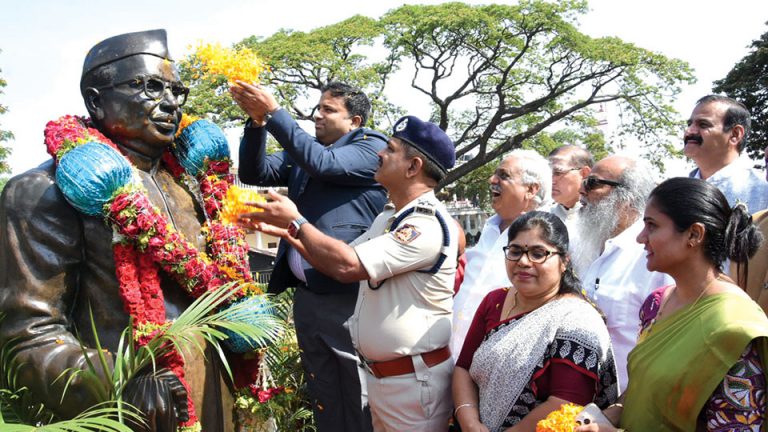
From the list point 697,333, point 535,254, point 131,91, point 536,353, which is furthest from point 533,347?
point 131,91

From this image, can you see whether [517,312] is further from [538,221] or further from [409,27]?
[409,27]

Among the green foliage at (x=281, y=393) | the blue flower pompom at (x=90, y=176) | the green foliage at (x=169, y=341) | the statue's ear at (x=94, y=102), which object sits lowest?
the green foliage at (x=281, y=393)

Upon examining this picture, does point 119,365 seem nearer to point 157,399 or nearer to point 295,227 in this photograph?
point 157,399

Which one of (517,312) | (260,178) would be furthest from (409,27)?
(517,312)

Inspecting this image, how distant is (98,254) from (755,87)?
23.1 metres

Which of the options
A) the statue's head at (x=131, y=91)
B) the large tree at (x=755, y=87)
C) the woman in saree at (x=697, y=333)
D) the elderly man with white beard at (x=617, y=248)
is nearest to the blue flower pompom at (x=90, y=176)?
the statue's head at (x=131, y=91)

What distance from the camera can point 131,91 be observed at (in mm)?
3055

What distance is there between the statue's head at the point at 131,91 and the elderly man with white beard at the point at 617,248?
247 centimetres

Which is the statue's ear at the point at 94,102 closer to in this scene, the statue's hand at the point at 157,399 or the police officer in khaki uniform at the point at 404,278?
the police officer in khaki uniform at the point at 404,278

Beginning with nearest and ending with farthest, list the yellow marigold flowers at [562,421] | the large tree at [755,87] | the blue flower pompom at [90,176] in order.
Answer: the yellow marigold flowers at [562,421] → the blue flower pompom at [90,176] → the large tree at [755,87]

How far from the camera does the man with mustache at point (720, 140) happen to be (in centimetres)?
448

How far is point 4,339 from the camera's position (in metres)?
2.76

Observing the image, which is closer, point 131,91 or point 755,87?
point 131,91

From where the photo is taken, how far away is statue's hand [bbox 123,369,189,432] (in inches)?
107
